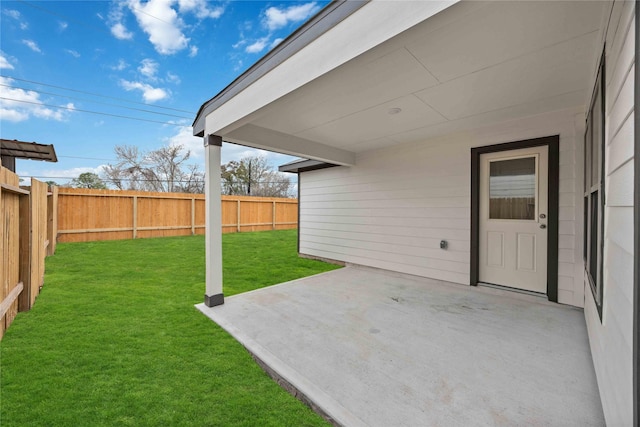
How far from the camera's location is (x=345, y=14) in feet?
5.60

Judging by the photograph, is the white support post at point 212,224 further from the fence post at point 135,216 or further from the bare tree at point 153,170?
the bare tree at point 153,170

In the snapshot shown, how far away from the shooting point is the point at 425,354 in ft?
7.10

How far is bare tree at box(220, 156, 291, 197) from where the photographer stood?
20.2 meters

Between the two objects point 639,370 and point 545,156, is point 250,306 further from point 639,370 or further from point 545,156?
point 545,156

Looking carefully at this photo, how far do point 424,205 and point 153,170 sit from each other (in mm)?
17907

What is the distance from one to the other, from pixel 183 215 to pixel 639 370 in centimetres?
1109

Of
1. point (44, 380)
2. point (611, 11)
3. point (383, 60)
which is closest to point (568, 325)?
point (611, 11)

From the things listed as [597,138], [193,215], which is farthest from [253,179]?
[597,138]

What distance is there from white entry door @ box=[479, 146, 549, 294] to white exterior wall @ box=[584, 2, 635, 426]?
2335 millimetres

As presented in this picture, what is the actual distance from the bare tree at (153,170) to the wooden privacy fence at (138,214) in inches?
319

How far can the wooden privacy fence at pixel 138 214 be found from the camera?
25.6 feet

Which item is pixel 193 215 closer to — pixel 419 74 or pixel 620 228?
pixel 419 74

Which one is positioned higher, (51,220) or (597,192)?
(597,192)

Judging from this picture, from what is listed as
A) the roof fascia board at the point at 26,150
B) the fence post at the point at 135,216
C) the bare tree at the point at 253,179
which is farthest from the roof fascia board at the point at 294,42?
the bare tree at the point at 253,179
